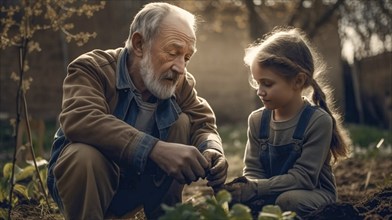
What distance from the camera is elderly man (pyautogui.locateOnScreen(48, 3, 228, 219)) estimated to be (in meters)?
2.55

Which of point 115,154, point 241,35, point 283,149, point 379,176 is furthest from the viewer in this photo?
point 241,35

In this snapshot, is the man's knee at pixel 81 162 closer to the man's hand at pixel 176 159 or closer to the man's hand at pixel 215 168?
the man's hand at pixel 176 159

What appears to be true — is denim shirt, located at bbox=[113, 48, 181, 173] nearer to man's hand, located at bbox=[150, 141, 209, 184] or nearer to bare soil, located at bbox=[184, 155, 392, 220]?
man's hand, located at bbox=[150, 141, 209, 184]

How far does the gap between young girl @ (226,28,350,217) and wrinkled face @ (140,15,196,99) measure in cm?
42

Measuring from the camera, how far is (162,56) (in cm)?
299

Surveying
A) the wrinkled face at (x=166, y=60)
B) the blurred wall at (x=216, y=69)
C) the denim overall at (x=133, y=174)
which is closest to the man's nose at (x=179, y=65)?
the wrinkled face at (x=166, y=60)

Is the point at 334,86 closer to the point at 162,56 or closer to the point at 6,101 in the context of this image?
the point at 6,101

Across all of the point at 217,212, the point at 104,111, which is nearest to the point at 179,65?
the point at 104,111

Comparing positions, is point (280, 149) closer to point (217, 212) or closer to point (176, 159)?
point (176, 159)

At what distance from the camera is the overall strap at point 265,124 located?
320 cm

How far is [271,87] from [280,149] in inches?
13.6

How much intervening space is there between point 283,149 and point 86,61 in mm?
1147

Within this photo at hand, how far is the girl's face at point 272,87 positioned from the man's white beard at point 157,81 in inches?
17.5

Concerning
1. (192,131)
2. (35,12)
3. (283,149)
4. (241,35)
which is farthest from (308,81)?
(241,35)
